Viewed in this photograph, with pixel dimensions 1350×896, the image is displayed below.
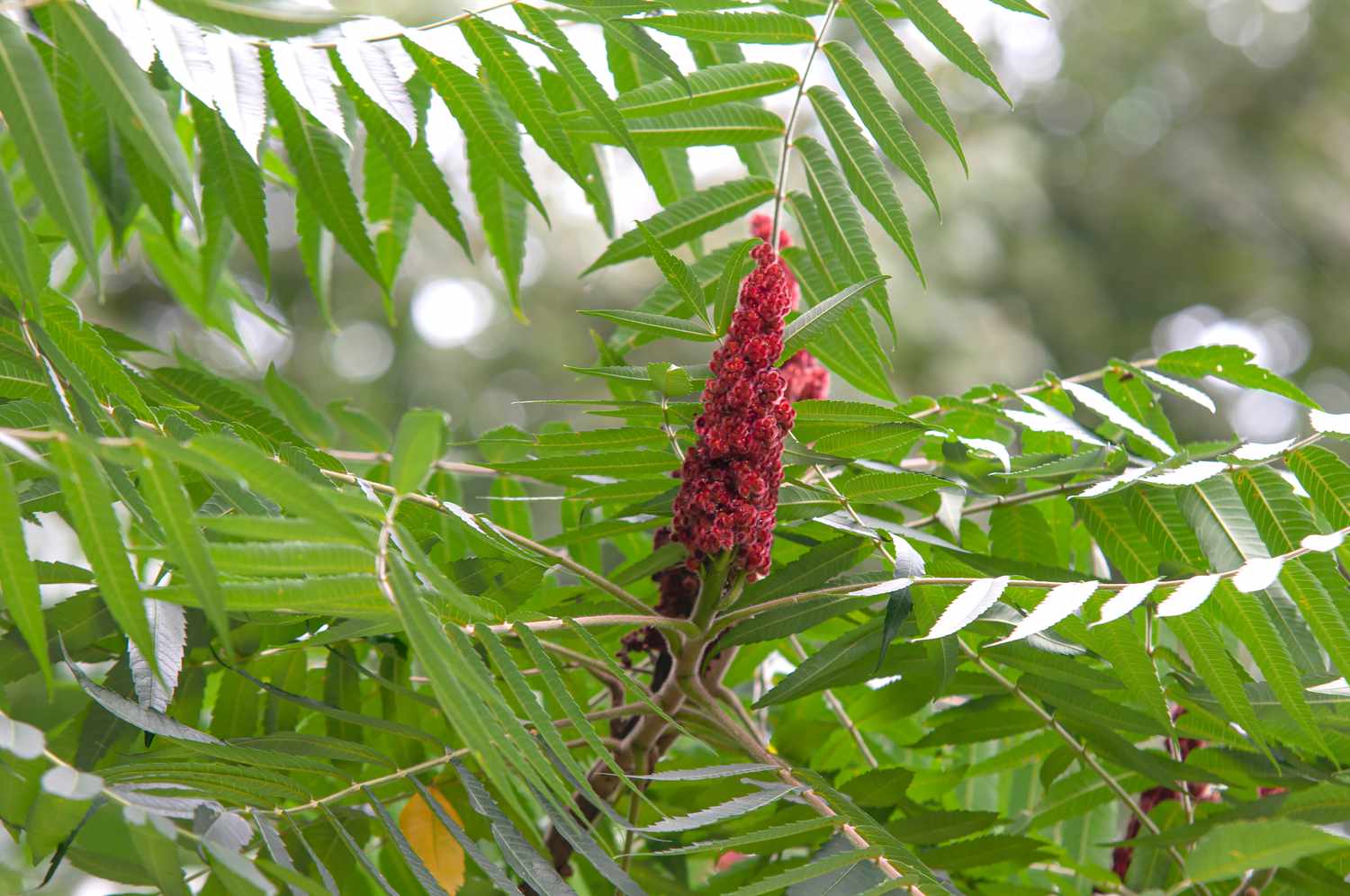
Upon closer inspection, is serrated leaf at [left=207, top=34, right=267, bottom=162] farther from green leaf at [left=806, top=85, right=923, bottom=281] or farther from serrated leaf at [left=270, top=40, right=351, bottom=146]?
green leaf at [left=806, top=85, right=923, bottom=281]

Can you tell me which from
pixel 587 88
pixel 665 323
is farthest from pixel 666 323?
pixel 587 88

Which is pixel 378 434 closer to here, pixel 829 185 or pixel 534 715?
pixel 829 185

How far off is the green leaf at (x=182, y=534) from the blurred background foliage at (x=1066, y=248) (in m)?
7.98

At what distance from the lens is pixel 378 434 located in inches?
66.6

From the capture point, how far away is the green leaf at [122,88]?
0.75 m

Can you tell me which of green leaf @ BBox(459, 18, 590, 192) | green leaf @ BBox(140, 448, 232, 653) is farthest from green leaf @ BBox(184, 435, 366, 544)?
green leaf @ BBox(459, 18, 590, 192)

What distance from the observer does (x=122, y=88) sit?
766 millimetres

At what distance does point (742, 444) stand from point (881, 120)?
39cm

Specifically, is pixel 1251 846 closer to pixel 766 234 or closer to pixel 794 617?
pixel 794 617

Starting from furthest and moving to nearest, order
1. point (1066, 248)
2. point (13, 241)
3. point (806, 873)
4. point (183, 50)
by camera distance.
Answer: point (1066, 248) → point (183, 50) → point (806, 873) → point (13, 241)

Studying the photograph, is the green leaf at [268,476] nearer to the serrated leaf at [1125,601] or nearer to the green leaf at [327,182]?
the serrated leaf at [1125,601]

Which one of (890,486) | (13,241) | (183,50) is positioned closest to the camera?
(13,241)

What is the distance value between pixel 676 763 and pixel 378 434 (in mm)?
641

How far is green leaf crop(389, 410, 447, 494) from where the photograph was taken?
0.71 m
